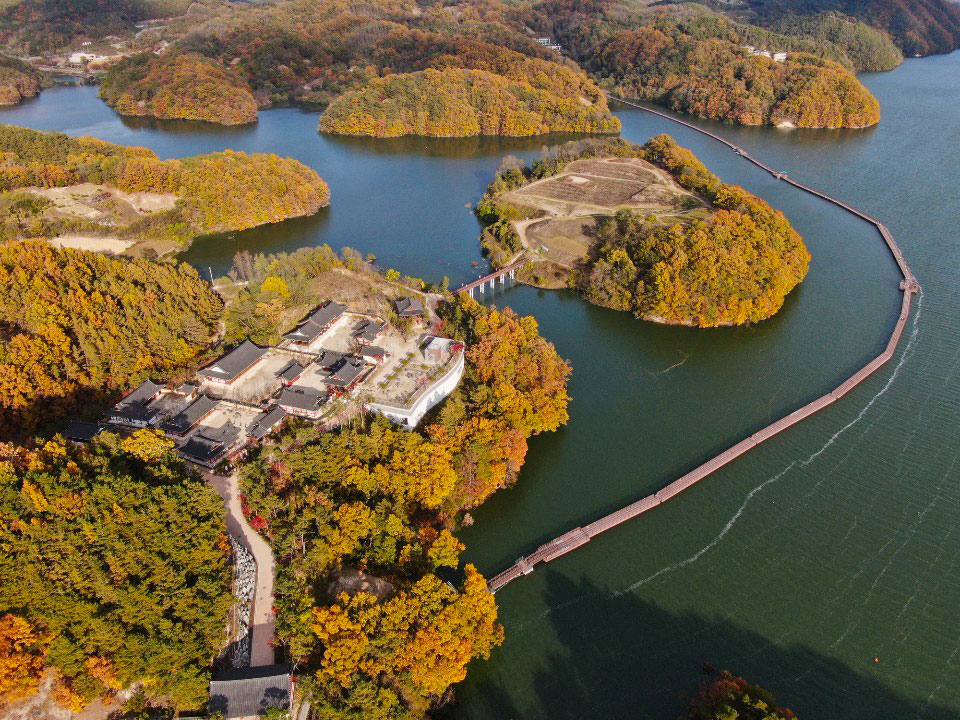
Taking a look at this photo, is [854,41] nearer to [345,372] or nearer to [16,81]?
[345,372]

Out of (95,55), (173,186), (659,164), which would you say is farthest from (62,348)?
(95,55)

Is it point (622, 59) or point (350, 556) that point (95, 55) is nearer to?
point (622, 59)

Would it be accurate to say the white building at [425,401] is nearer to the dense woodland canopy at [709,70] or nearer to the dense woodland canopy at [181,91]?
the dense woodland canopy at [709,70]

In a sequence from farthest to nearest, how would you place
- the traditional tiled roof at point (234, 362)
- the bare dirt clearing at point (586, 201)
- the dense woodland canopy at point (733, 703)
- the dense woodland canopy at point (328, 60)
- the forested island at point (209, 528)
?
1. the dense woodland canopy at point (328, 60)
2. the bare dirt clearing at point (586, 201)
3. the traditional tiled roof at point (234, 362)
4. the forested island at point (209, 528)
5. the dense woodland canopy at point (733, 703)

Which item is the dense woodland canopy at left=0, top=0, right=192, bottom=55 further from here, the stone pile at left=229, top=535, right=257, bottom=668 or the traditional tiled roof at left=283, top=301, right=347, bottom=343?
the stone pile at left=229, top=535, right=257, bottom=668

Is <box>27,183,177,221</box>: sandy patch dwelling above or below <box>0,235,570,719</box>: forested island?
below

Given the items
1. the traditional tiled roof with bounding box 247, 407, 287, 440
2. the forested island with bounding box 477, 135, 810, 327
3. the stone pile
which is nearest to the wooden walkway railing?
the forested island with bounding box 477, 135, 810, 327

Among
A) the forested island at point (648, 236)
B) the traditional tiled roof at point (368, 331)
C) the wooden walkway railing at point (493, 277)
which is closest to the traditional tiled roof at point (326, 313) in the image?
the traditional tiled roof at point (368, 331)
